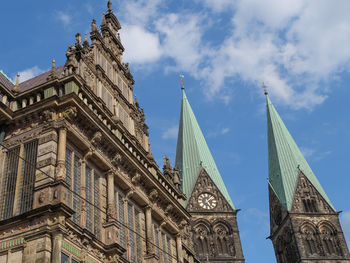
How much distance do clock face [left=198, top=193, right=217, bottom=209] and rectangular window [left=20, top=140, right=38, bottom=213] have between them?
46.7 meters

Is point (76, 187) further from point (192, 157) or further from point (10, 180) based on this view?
point (192, 157)

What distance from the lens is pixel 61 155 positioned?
54.5ft

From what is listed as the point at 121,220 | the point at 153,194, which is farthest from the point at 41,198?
the point at 153,194

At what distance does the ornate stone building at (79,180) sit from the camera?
15.1 metres

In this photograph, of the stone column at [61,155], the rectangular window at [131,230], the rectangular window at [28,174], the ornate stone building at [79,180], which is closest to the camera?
the ornate stone building at [79,180]

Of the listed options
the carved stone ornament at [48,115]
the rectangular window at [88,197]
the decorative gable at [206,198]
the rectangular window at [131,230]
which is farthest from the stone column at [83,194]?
the decorative gable at [206,198]

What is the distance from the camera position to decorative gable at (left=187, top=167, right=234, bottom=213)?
204ft

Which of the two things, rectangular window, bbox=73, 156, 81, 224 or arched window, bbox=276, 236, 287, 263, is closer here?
rectangular window, bbox=73, 156, 81, 224

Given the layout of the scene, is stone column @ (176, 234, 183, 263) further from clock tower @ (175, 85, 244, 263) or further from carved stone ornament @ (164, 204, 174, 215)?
clock tower @ (175, 85, 244, 263)

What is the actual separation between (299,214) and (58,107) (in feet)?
169

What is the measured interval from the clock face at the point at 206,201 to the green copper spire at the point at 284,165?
9.58 m

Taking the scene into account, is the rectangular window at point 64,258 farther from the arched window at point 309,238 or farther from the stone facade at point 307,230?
the arched window at point 309,238

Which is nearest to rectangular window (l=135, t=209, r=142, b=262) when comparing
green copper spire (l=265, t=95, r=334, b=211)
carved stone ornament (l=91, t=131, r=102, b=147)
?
carved stone ornament (l=91, t=131, r=102, b=147)

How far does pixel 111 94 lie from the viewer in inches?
944
